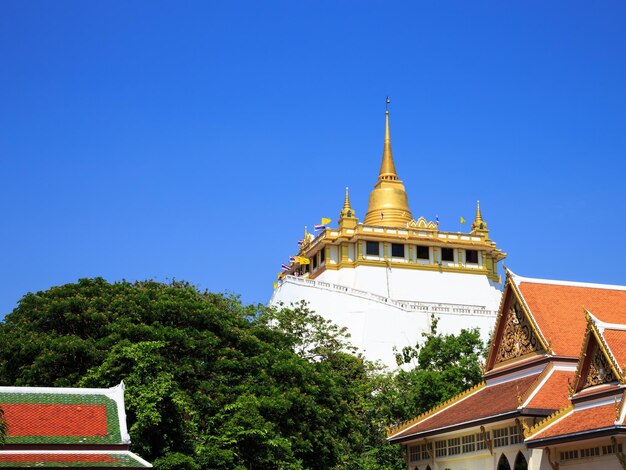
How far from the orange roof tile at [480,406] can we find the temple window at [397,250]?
113ft

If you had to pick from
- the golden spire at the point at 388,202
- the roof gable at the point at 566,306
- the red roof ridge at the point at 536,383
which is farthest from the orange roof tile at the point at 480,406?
the golden spire at the point at 388,202

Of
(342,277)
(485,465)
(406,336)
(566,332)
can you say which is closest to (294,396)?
(485,465)

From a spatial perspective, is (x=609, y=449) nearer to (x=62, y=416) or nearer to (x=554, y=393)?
(x=554, y=393)

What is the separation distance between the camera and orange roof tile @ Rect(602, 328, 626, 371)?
2391 centimetres

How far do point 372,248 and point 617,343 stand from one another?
4241cm

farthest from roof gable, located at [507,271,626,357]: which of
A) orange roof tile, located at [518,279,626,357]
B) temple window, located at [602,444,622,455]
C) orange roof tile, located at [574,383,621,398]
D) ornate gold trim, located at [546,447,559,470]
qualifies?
temple window, located at [602,444,622,455]

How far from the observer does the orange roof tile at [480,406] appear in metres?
28.4

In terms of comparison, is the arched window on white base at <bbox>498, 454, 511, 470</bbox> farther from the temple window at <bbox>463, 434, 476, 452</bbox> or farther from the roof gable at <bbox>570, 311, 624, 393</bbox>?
the roof gable at <bbox>570, 311, 624, 393</bbox>

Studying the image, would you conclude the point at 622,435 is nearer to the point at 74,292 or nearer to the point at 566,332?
the point at 566,332

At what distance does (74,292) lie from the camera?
34281mm

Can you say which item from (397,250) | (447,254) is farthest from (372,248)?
(447,254)

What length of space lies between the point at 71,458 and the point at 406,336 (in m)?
33.8

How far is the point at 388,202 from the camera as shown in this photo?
72.2 m

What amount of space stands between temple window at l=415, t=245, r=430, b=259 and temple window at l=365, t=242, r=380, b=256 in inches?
113
